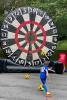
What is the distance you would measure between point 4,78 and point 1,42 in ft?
8.78

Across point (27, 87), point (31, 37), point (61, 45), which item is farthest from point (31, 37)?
point (61, 45)

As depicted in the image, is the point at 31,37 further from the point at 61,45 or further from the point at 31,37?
the point at 61,45

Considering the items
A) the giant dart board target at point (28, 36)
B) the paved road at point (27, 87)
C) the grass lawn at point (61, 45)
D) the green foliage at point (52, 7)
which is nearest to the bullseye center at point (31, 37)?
the giant dart board target at point (28, 36)

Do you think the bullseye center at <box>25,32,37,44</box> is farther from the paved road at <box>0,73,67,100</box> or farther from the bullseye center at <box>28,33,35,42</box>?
the paved road at <box>0,73,67,100</box>

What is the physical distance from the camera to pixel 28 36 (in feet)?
66.8

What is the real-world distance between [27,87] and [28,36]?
5.24 meters

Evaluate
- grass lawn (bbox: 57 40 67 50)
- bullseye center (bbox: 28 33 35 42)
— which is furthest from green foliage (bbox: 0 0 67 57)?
bullseye center (bbox: 28 33 35 42)

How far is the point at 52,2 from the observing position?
23.7 metres

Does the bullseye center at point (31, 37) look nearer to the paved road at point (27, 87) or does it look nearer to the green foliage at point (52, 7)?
the paved road at point (27, 87)

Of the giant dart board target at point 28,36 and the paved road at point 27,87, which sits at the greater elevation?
the giant dart board target at point 28,36

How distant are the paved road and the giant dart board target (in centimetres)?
109

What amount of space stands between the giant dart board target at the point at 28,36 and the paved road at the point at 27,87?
1.09m

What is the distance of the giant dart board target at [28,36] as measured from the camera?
20.0 metres

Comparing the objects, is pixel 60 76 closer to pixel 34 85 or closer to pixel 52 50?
pixel 52 50
